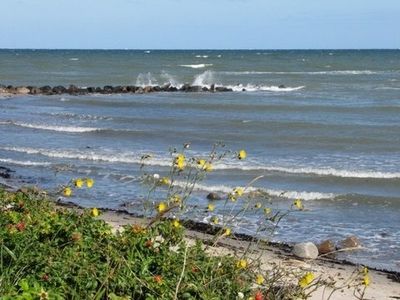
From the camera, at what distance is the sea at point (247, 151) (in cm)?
1122

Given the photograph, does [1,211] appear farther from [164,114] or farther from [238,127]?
[164,114]

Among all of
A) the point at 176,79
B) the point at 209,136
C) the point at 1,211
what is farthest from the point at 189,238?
the point at 176,79

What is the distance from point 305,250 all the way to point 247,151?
384 inches

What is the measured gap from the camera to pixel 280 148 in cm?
1934

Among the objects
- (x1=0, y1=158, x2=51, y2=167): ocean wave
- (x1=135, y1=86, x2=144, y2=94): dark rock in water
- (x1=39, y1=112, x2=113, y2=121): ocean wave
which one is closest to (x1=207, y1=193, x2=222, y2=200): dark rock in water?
(x1=0, y1=158, x2=51, y2=167): ocean wave

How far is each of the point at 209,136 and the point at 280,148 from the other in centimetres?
315

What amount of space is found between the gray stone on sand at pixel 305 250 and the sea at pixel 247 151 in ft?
1.38

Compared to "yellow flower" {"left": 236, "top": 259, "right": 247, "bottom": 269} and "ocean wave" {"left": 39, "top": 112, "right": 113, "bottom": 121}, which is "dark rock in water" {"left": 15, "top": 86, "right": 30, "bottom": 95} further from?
"yellow flower" {"left": 236, "top": 259, "right": 247, "bottom": 269}

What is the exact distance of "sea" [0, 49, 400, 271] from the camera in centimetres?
1122

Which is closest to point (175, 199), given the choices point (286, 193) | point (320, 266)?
point (320, 266)

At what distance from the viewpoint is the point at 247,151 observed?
18.8 metres

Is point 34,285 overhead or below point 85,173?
overhead

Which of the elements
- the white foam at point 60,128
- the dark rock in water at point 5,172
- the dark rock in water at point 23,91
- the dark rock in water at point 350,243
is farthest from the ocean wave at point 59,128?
the dark rock in water at point 23,91

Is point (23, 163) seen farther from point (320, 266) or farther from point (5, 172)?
point (320, 266)
